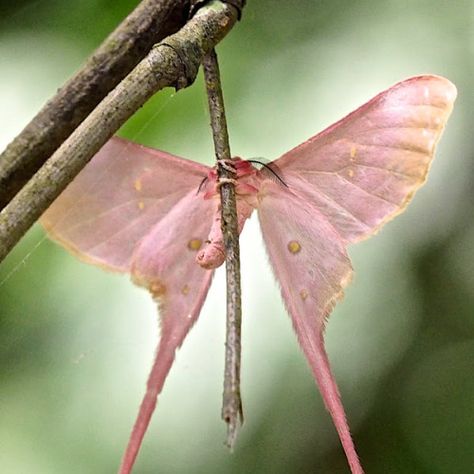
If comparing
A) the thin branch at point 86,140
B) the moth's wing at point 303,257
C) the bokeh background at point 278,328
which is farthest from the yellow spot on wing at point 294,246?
the bokeh background at point 278,328

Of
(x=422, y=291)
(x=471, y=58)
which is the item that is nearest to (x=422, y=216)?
(x=422, y=291)

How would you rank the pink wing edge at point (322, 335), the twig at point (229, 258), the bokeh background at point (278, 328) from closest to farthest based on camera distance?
the twig at point (229, 258)
the pink wing edge at point (322, 335)
the bokeh background at point (278, 328)

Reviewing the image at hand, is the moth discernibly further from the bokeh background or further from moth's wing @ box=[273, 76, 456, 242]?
the bokeh background

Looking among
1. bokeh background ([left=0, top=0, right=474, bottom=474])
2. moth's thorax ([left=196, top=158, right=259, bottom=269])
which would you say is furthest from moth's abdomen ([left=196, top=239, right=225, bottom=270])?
bokeh background ([left=0, top=0, right=474, bottom=474])

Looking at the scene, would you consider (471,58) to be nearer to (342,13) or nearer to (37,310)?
(342,13)

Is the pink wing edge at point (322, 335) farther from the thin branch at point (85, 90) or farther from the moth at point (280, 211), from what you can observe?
the thin branch at point (85, 90)

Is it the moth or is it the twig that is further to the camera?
the moth
